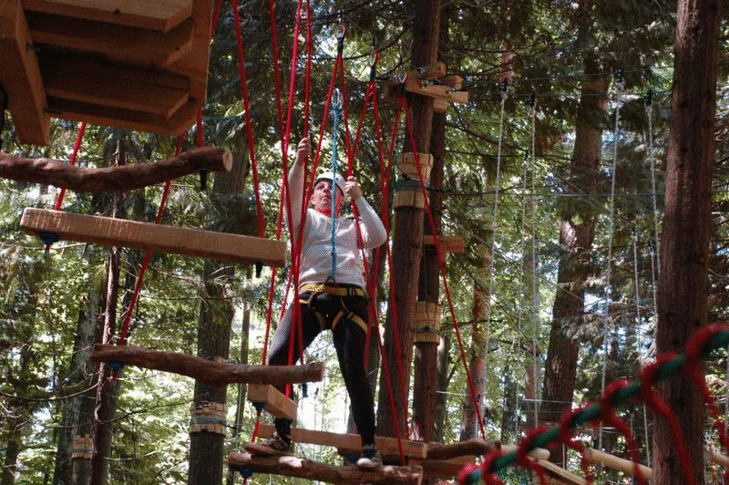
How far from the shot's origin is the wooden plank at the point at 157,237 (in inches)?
135

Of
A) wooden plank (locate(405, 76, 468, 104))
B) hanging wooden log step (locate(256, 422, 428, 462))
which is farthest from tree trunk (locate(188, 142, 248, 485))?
hanging wooden log step (locate(256, 422, 428, 462))

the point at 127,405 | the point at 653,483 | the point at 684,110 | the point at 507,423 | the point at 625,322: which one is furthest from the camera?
the point at 507,423

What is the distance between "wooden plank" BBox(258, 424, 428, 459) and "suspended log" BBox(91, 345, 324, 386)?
56.7 inches

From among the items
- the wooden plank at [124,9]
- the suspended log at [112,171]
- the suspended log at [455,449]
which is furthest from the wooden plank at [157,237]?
the suspended log at [455,449]

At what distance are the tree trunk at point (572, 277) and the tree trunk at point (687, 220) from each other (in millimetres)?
5233

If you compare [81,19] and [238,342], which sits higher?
[238,342]

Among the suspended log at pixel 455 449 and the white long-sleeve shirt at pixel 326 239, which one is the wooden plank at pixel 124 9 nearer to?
the white long-sleeve shirt at pixel 326 239

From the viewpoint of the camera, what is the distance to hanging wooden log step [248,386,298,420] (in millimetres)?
4461

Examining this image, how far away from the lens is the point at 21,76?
3170 millimetres

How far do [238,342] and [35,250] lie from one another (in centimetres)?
1162

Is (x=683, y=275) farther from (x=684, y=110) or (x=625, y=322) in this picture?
(x=625, y=322)

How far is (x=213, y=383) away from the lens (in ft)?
13.2

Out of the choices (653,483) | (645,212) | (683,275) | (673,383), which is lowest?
(653,483)

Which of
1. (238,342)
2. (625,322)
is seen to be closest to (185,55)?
(625,322)
